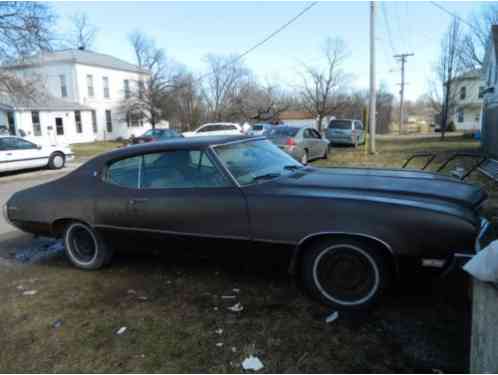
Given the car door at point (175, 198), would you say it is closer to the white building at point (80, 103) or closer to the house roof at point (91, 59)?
the white building at point (80, 103)

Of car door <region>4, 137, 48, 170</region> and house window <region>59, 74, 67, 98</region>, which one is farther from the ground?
house window <region>59, 74, 67, 98</region>

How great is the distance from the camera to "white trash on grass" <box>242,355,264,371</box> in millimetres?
2488

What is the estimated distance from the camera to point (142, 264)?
4426mm

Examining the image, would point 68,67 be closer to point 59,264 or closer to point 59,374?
point 59,264

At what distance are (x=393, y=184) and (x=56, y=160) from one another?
1541cm

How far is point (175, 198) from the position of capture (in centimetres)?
362

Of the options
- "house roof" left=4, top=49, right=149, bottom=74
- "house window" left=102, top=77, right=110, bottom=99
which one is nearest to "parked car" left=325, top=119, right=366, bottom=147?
"house roof" left=4, top=49, right=149, bottom=74

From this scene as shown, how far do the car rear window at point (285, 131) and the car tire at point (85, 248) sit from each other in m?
9.74

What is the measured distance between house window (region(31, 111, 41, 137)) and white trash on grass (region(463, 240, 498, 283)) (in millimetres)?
33964

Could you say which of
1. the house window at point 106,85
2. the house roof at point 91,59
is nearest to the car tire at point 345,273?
the house roof at point 91,59

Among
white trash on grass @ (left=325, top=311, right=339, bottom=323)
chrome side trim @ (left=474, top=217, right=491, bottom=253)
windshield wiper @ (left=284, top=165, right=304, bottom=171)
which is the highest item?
windshield wiper @ (left=284, top=165, right=304, bottom=171)

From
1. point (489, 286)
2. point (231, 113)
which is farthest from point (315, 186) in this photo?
point (231, 113)

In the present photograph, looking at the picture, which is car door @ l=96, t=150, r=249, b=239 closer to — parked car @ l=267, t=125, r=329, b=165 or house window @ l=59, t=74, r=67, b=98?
parked car @ l=267, t=125, r=329, b=165

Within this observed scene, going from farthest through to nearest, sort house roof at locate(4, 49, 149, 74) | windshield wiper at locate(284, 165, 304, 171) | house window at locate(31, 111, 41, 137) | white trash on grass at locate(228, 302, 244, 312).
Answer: house roof at locate(4, 49, 149, 74) < house window at locate(31, 111, 41, 137) < windshield wiper at locate(284, 165, 304, 171) < white trash on grass at locate(228, 302, 244, 312)
